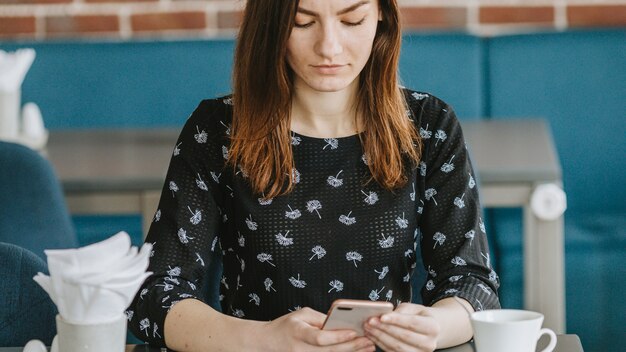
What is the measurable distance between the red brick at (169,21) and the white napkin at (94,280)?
2.32m

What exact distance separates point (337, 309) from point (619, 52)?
7.07 ft

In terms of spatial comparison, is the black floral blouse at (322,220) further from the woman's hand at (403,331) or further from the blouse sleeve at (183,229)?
the woman's hand at (403,331)

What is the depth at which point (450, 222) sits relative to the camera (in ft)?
5.17

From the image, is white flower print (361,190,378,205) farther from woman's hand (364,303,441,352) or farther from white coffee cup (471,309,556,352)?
white coffee cup (471,309,556,352)

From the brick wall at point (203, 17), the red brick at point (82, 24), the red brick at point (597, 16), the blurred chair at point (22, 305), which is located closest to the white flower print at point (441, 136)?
the blurred chair at point (22, 305)

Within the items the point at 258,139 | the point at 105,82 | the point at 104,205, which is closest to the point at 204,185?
the point at 258,139

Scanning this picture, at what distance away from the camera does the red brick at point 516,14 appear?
3322 mm

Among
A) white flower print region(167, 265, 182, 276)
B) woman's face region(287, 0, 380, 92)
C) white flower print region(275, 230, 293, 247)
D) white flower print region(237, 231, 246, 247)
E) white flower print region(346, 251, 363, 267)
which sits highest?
woman's face region(287, 0, 380, 92)

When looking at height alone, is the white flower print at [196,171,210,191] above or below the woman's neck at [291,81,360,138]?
below

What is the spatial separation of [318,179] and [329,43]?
0.21 metres

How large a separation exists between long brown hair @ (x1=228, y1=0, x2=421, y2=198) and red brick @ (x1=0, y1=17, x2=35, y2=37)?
198 cm

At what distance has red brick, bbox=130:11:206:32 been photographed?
134 inches

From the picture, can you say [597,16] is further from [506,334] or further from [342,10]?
[506,334]

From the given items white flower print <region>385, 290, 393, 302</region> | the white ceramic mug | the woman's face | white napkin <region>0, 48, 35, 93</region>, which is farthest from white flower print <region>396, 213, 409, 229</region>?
white napkin <region>0, 48, 35, 93</region>
